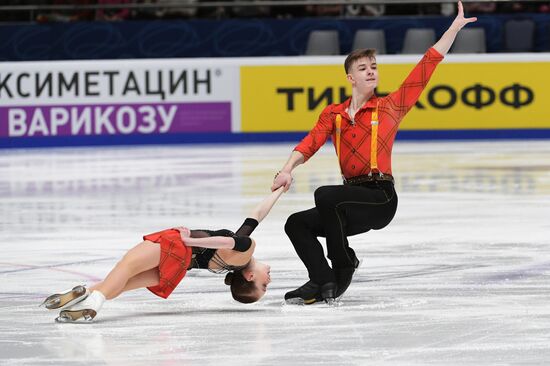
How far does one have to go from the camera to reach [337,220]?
5.82m

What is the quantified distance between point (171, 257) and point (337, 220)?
789 mm

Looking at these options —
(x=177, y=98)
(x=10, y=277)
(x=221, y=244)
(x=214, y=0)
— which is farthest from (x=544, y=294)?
(x=214, y=0)

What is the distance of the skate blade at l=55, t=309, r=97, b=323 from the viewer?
5344 mm

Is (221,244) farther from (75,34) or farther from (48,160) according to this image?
(75,34)

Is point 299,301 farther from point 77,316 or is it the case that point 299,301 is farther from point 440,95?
point 440,95

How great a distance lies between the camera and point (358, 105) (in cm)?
604

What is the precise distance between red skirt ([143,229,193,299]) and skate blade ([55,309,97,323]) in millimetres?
357

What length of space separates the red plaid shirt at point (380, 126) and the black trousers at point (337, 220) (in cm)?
10

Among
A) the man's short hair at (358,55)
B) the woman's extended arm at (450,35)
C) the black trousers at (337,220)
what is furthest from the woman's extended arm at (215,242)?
the woman's extended arm at (450,35)

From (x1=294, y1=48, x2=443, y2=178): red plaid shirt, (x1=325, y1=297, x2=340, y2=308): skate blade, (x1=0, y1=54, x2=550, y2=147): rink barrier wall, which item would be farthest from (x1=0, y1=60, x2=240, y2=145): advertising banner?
(x1=325, y1=297, x2=340, y2=308): skate blade

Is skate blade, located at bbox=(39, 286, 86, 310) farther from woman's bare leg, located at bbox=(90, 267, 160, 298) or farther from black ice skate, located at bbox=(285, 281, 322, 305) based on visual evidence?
black ice skate, located at bbox=(285, 281, 322, 305)

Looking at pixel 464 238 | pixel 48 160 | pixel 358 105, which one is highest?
pixel 358 105

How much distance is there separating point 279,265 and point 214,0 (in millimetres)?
12843

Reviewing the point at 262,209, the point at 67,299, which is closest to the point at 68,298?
the point at 67,299
